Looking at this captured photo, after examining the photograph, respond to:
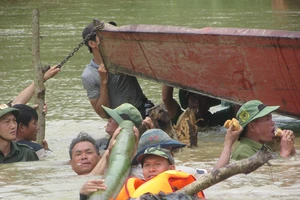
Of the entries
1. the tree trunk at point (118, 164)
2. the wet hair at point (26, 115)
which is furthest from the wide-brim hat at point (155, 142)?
the wet hair at point (26, 115)

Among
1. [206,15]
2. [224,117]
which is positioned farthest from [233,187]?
[206,15]

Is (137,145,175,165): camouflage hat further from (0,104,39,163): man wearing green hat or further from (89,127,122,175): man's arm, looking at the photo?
(0,104,39,163): man wearing green hat

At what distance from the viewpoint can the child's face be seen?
6434mm

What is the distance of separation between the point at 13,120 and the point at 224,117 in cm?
349

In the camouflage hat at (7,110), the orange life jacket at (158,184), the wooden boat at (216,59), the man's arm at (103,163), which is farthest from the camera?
the wooden boat at (216,59)

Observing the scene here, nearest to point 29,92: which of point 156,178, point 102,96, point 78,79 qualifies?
point 102,96

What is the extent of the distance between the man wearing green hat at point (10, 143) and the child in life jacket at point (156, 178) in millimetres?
2392

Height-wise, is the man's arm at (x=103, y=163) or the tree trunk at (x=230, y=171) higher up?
the man's arm at (x=103, y=163)

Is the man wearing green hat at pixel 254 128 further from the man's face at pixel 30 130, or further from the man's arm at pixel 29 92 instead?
the man's arm at pixel 29 92

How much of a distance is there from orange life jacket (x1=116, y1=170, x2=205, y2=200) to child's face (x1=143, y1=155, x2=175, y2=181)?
0.12m

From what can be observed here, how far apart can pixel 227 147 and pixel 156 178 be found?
51.9 inches

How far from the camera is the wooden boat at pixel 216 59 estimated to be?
32.2 ft

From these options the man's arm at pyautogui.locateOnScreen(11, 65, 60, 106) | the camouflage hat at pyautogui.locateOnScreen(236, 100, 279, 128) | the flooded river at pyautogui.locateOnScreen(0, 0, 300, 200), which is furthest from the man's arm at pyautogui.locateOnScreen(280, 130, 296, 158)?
the man's arm at pyautogui.locateOnScreen(11, 65, 60, 106)

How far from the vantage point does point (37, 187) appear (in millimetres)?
7859
